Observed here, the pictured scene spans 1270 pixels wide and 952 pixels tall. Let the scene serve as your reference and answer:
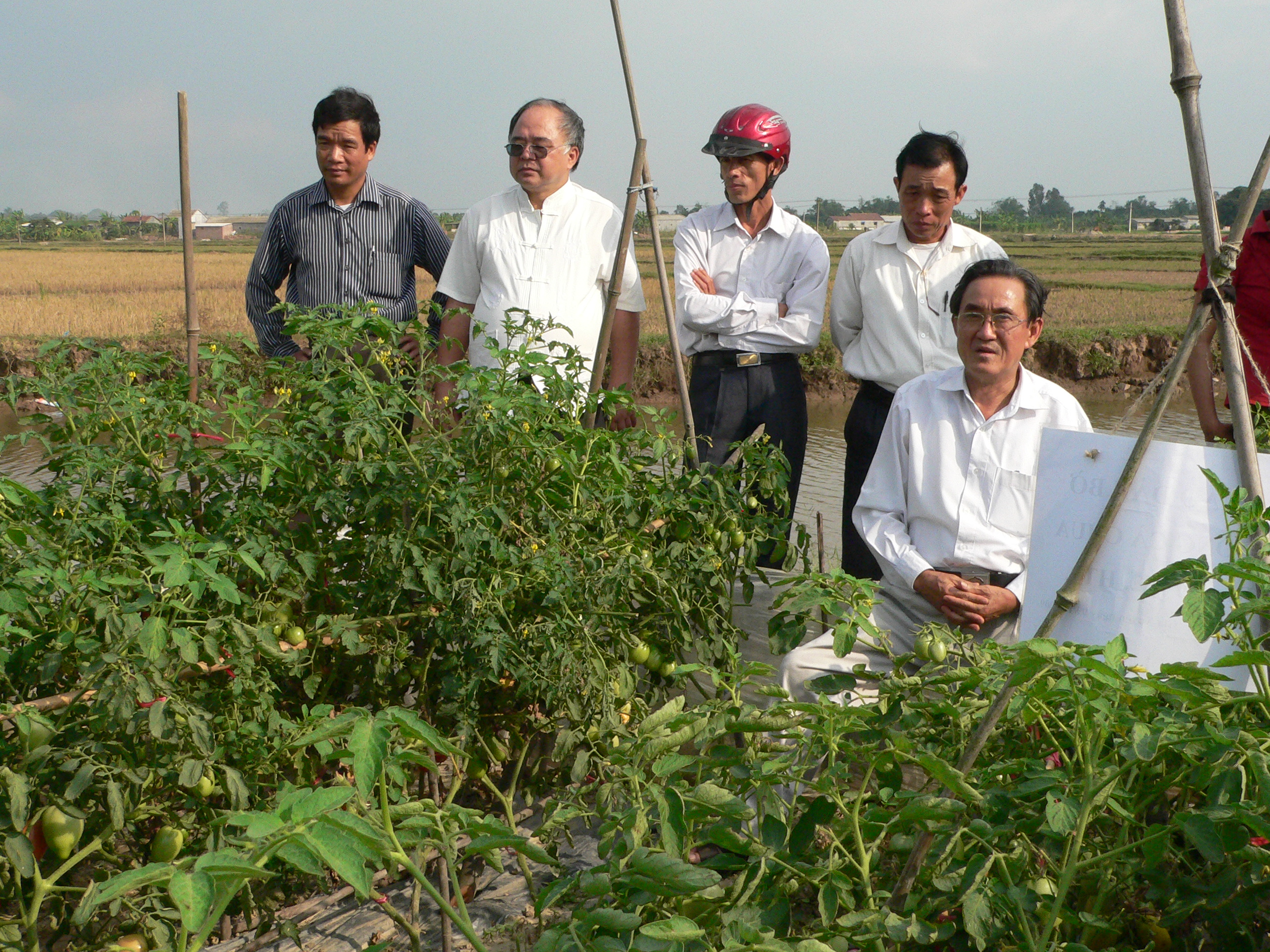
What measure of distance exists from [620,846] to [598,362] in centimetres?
185

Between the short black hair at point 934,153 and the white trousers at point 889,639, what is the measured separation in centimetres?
138

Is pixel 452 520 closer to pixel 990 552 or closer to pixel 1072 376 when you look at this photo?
pixel 990 552

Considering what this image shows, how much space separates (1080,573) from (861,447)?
2242mm

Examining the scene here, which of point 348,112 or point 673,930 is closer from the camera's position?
point 673,930

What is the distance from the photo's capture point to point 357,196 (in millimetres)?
3705

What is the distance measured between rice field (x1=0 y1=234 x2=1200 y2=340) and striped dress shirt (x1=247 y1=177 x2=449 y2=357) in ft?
9.02

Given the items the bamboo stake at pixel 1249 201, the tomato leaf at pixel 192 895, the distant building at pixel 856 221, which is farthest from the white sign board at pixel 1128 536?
the distant building at pixel 856 221

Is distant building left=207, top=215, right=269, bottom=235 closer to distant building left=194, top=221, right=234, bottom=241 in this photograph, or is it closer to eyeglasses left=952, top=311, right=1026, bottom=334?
distant building left=194, top=221, right=234, bottom=241

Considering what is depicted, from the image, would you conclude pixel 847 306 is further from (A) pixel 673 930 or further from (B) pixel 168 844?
(A) pixel 673 930

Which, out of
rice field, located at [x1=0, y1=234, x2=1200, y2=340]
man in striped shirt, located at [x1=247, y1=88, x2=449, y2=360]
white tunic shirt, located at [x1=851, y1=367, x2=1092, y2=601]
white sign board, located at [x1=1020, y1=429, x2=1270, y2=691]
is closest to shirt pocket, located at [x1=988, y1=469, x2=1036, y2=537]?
white tunic shirt, located at [x1=851, y1=367, x2=1092, y2=601]

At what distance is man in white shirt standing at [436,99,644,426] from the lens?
11.3 ft

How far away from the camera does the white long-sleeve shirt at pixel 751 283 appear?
358 cm

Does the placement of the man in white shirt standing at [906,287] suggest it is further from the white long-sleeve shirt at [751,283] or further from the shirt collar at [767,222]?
the shirt collar at [767,222]

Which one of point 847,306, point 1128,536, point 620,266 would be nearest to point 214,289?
point 847,306
